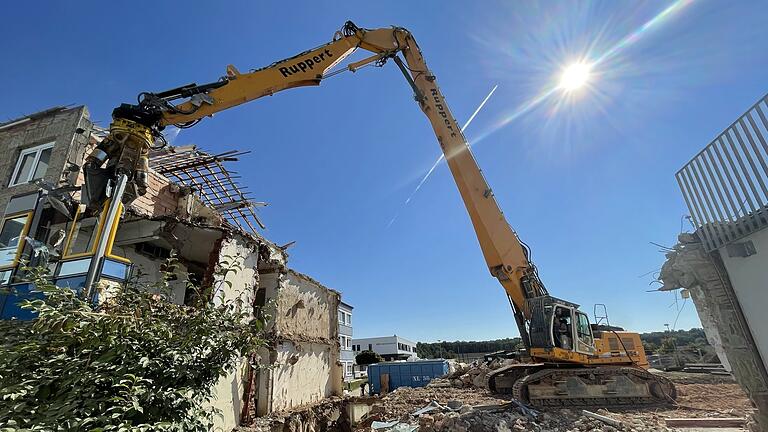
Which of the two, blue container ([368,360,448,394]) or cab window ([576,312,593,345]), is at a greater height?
cab window ([576,312,593,345])

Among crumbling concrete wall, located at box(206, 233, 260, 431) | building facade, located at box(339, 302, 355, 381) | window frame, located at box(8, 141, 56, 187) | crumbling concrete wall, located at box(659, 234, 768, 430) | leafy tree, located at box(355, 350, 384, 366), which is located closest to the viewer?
crumbling concrete wall, located at box(659, 234, 768, 430)

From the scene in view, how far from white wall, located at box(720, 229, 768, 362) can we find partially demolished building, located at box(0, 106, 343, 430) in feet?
25.5

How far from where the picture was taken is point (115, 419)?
10.8ft

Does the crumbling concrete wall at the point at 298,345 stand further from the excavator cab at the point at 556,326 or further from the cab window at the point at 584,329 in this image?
the cab window at the point at 584,329

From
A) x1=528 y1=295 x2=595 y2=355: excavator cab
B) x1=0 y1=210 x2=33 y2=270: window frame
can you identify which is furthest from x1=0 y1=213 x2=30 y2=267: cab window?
x1=528 y1=295 x2=595 y2=355: excavator cab

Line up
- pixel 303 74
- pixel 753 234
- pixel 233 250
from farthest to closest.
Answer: pixel 303 74
pixel 233 250
pixel 753 234

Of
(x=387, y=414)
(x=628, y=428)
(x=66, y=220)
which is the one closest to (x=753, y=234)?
(x=628, y=428)

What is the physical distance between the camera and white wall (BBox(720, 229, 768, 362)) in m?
4.45

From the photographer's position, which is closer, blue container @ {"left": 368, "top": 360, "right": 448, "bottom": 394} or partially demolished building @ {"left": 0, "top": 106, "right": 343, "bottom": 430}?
partially demolished building @ {"left": 0, "top": 106, "right": 343, "bottom": 430}

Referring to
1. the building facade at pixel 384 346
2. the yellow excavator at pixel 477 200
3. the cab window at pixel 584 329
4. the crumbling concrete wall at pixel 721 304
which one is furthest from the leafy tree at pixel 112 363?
the building facade at pixel 384 346

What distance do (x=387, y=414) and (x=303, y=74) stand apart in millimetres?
9973

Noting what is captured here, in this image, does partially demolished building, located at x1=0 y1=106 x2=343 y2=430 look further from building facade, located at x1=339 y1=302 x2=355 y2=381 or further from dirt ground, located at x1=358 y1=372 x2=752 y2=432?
building facade, located at x1=339 y1=302 x2=355 y2=381

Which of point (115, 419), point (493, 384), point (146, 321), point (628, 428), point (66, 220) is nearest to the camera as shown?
point (115, 419)

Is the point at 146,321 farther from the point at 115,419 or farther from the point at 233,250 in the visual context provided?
the point at 233,250
